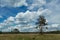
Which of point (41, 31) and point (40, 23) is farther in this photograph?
point (40, 23)

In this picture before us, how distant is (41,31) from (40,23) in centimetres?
459

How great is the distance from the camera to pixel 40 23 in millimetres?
28750

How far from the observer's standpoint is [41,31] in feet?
79.7
